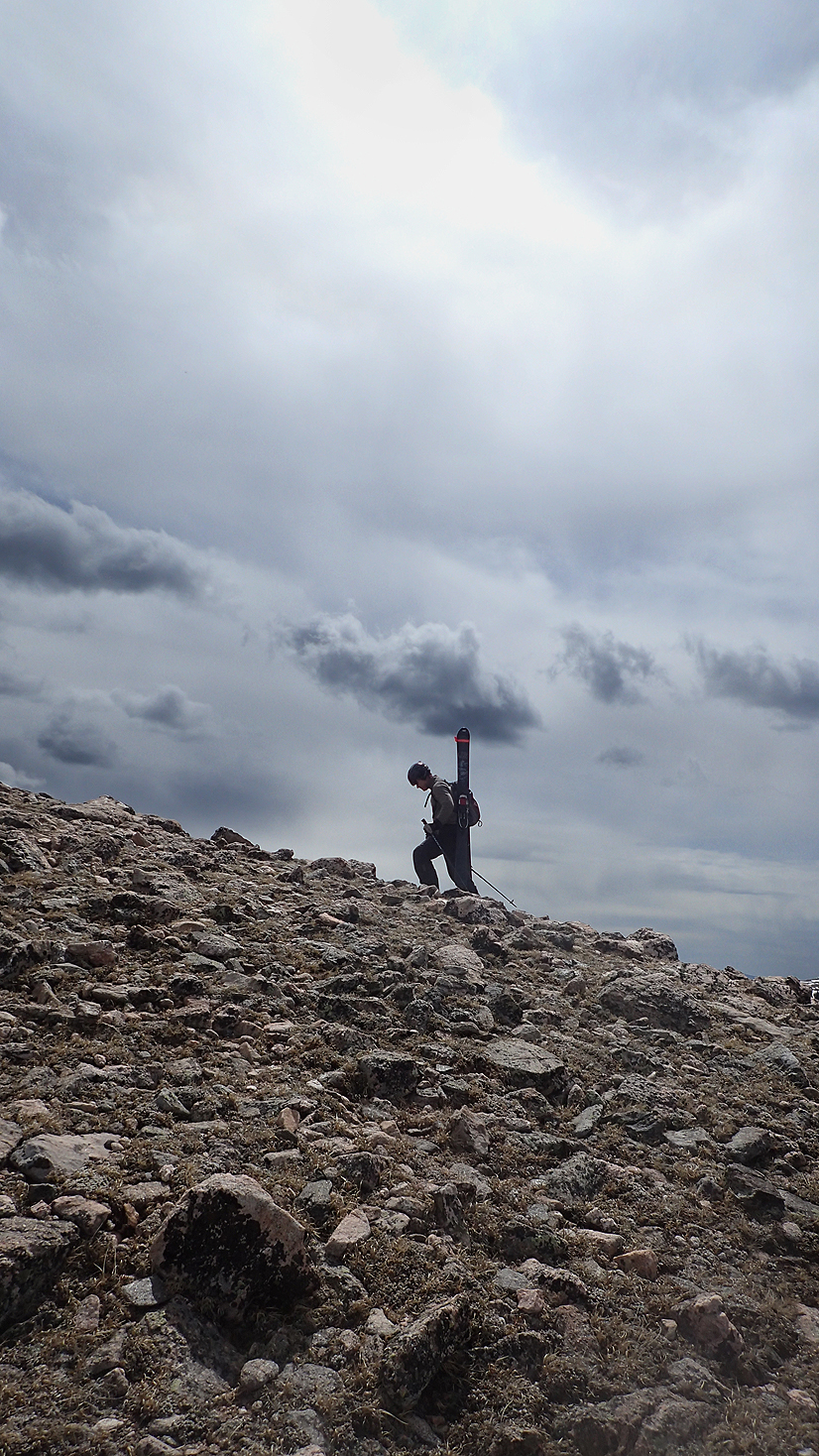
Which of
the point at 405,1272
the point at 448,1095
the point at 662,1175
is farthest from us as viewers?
the point at 448,1095

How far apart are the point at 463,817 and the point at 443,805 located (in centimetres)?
76

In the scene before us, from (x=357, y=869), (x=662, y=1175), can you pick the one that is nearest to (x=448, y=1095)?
(x=662, y=1175)

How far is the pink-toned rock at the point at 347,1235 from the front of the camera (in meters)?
5.01

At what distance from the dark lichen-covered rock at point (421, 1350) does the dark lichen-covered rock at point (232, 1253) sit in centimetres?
65

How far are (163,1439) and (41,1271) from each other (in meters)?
1.07

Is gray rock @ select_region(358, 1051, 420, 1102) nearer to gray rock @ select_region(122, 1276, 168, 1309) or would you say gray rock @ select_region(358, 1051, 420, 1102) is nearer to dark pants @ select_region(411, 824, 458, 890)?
gray rock @ select_region(122, 1276, 168, 1309)

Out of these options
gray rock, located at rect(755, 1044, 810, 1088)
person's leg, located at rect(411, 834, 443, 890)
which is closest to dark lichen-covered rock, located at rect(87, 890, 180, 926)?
gray rock, located at rect(755, 1044, 810, 1088)

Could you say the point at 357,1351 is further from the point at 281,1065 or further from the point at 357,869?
the point at 357,869

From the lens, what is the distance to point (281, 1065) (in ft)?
23.1

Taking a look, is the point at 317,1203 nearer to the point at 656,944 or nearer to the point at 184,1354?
the point at 184,1354

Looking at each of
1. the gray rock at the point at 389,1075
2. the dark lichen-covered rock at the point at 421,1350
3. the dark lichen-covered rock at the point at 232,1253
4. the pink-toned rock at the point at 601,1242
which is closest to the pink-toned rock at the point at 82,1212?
the dark lichen-covered rock at the point at 232,1253

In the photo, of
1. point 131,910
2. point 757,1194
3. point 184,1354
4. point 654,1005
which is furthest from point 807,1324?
point 131,910

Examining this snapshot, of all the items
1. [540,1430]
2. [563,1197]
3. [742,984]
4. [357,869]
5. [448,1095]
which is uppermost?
[357,869]

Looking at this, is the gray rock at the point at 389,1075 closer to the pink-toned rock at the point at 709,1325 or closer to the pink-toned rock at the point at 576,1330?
the pink-toned rock at the point at 576,1330
